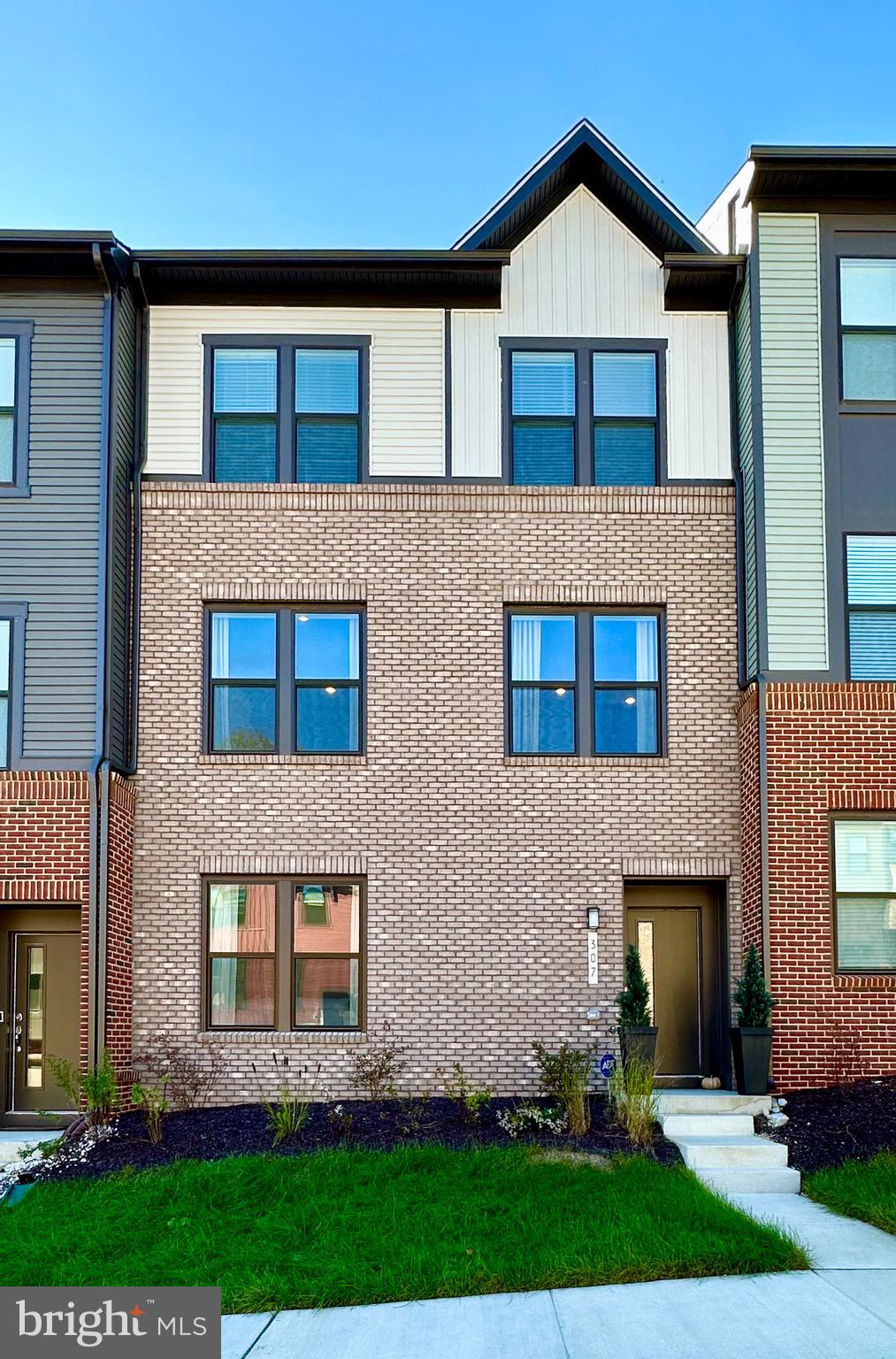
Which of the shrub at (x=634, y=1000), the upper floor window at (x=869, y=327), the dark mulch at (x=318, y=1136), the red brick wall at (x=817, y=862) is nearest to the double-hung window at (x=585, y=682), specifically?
the red brick wall at (x=817, y=862)

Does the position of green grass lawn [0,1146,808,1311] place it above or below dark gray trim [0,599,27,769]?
below

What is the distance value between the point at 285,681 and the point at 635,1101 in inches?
225

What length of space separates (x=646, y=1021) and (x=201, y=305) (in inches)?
351

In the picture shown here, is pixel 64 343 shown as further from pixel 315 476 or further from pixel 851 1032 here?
pixel 851 1032

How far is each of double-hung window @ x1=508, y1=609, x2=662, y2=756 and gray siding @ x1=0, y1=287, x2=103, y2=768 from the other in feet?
14.6

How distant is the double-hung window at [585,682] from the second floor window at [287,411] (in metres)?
2.71

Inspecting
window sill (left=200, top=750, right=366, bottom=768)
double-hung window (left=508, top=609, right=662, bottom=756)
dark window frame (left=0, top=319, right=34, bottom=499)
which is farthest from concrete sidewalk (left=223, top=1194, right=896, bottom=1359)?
dark window frame (left=0, top=319, right=34, bottom=499)

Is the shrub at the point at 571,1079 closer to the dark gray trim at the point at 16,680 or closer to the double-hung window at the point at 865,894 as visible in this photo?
the double-hung window at the point at 865,894

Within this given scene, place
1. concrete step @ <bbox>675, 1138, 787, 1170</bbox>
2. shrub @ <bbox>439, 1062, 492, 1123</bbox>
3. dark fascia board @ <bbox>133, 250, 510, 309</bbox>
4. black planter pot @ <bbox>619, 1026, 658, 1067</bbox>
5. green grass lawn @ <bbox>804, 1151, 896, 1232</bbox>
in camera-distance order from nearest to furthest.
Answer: green grass lawn @ <bbox>804, 1151, 896, 1232</bbox> < concrete step @ <bbox>675, 1138, 787, 1170</bbox> < shrub @ <bbox>439, 1062, 492, 1123</bbox> < black planter pot @ <bbox>619, 1026, 658, 1067</bbox> < dark fascia board @ <bbox>133, 250, 510, 309</bbox>

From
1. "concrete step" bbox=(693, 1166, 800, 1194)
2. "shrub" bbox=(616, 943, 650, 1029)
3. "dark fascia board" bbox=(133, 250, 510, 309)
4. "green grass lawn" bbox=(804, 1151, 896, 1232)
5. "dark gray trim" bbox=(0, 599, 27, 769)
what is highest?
"dark fascia board" bbox=(133, 250, 510, 309)

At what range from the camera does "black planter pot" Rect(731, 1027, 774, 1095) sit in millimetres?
14156

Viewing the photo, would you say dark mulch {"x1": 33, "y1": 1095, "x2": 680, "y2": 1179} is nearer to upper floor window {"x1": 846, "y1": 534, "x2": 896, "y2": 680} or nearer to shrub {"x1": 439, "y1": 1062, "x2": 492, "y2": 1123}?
shrub {"x1": 439, "y1": 1062, "x2": 492, "y2": 1123}

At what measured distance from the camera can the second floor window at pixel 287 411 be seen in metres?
16.0

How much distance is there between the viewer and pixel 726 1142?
41.8 ft
